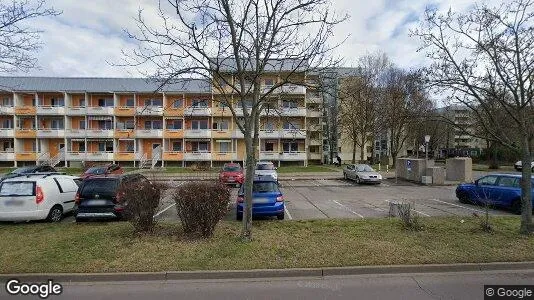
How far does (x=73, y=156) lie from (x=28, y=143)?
6.48m

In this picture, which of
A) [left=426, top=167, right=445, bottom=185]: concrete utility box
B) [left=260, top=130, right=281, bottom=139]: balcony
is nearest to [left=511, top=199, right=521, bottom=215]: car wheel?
[left=426, top=167, right=445, bottom=185]: concrete utility box

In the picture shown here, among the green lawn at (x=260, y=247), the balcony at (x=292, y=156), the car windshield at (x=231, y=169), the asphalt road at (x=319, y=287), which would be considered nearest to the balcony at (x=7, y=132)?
the car windshield at (x=231, y=169)

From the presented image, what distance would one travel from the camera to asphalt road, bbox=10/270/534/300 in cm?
476

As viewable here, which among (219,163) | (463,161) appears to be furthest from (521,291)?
(219,163)

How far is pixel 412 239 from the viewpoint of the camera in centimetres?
711

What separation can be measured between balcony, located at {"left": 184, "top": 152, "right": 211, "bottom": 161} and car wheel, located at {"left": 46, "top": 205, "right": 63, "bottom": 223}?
29.0 m

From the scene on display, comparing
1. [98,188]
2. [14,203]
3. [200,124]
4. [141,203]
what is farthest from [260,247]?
[200,124]

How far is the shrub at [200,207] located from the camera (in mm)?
7172

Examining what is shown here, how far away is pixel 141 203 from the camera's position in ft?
24.4

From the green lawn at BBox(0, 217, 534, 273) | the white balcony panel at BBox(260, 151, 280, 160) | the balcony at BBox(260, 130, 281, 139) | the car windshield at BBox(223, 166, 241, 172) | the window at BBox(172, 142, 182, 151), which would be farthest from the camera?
the window at BBox(172, 142, 182, 151)

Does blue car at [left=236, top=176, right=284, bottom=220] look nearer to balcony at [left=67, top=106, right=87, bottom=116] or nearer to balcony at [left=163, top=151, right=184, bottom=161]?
balcony at [left=163, top=151, right=184, bottom=161]

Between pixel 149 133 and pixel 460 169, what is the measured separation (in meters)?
32.1

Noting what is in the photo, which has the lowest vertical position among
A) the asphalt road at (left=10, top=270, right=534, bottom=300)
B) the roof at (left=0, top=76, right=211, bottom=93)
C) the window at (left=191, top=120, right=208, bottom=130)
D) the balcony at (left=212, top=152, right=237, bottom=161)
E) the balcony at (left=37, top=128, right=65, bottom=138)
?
the asphalt road at (left=10, top=270, right=534, bottom=300)

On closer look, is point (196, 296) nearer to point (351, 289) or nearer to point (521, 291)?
point (351, 289)
